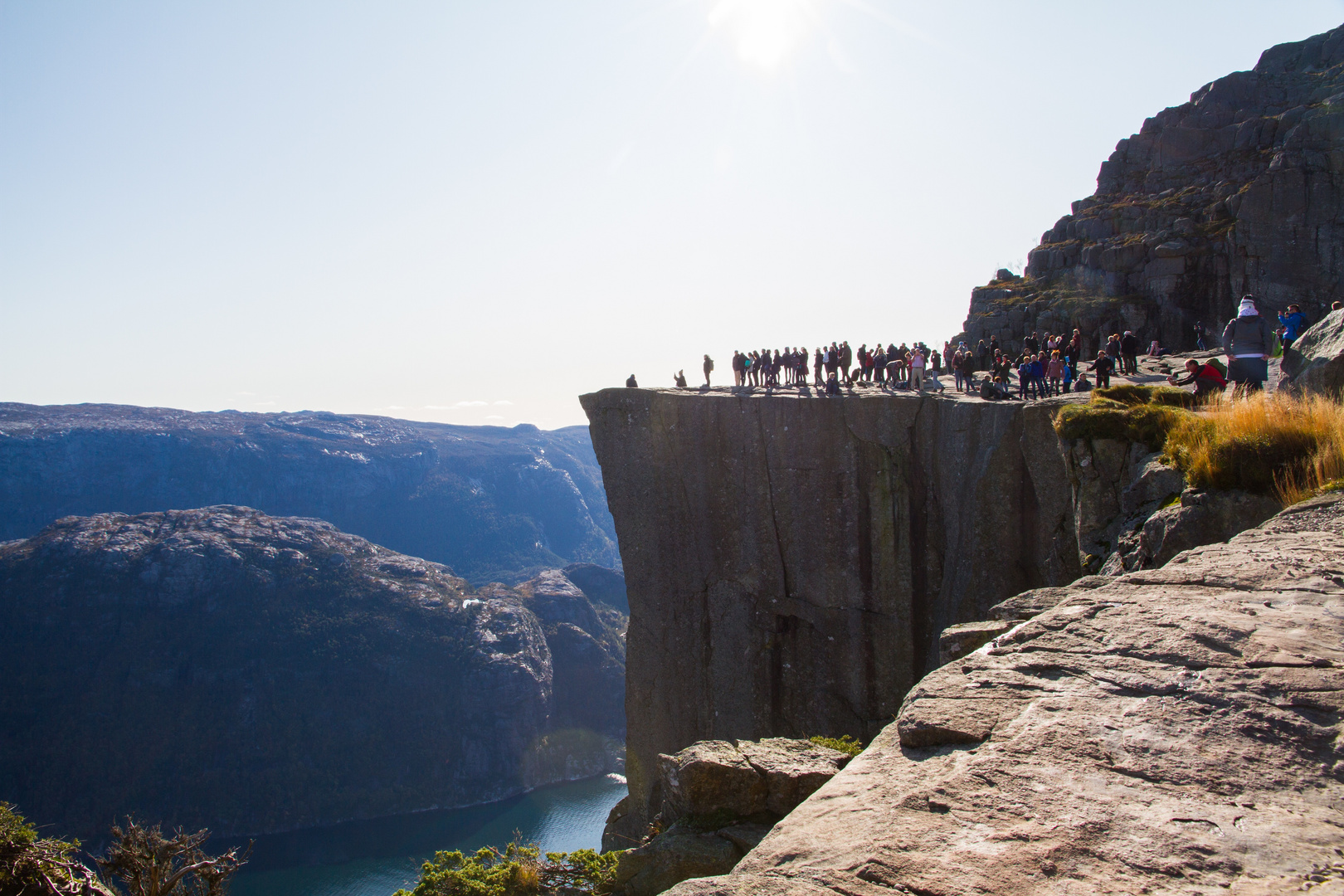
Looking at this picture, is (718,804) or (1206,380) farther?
(1206,380)

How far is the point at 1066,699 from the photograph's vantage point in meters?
6.98

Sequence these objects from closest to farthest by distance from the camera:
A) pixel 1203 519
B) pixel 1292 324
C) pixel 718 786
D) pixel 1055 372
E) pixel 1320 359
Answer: pixel 718 786 < pixel 1203 519 < pixel 1320 359 < pixel 1292 324 < pixel 1055 372

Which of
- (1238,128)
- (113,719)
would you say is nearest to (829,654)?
(1238,128)

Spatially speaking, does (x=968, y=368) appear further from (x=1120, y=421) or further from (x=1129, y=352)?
(x=1120, y=421)

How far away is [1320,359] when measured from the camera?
1455 centimetres

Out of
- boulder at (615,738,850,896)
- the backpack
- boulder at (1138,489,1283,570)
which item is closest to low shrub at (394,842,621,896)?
boulder at (615,738,850,896)

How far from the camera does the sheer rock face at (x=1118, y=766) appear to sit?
4.89 meters

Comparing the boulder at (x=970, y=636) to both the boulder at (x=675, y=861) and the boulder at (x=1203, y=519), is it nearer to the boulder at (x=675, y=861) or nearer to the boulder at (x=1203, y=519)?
the boulder at (x=1203, y=519)

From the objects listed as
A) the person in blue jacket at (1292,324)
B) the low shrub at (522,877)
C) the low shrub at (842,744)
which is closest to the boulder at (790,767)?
the low shrub at (842,744)

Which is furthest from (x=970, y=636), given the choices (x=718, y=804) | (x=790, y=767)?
(x=718, y=804)

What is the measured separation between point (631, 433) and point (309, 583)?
14839 centimetres

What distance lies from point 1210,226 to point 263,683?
521ft

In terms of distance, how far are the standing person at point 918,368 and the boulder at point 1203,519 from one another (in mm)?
20383

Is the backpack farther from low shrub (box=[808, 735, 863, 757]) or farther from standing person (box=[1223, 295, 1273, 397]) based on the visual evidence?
low shrub (box=[808, 735, 863, 757])
